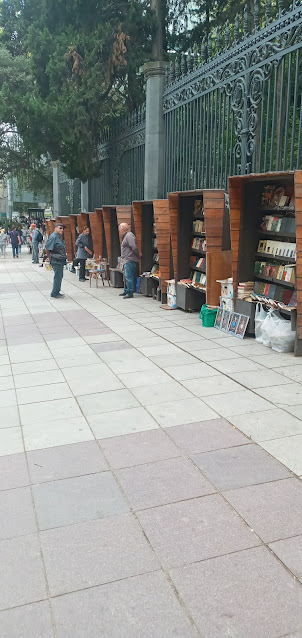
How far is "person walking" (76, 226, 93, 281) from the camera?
48.8ft

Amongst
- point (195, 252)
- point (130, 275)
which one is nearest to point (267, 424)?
point (195, 252)

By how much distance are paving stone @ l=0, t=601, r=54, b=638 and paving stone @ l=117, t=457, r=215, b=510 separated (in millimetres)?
925

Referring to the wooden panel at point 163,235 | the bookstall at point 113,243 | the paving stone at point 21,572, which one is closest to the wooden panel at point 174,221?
the wooden panel at point 163,235

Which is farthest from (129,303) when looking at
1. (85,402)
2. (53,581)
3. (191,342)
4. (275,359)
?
(53,581)

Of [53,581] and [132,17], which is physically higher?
[132,17]

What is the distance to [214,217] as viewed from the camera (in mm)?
8328

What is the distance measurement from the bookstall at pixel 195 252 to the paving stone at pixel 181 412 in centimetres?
380

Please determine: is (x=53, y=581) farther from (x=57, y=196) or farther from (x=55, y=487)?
(x=57, y=196)

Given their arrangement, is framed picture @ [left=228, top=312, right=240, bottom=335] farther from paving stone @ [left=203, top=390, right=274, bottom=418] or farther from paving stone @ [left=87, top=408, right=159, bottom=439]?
paving stone @ [left=87, top=408, right=159, bottom=439]

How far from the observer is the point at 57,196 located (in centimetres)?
2550

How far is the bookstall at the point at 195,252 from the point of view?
852 cm

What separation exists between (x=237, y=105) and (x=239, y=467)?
643cm

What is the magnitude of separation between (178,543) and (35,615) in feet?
2.78

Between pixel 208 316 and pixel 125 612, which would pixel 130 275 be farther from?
pixel 125 612
